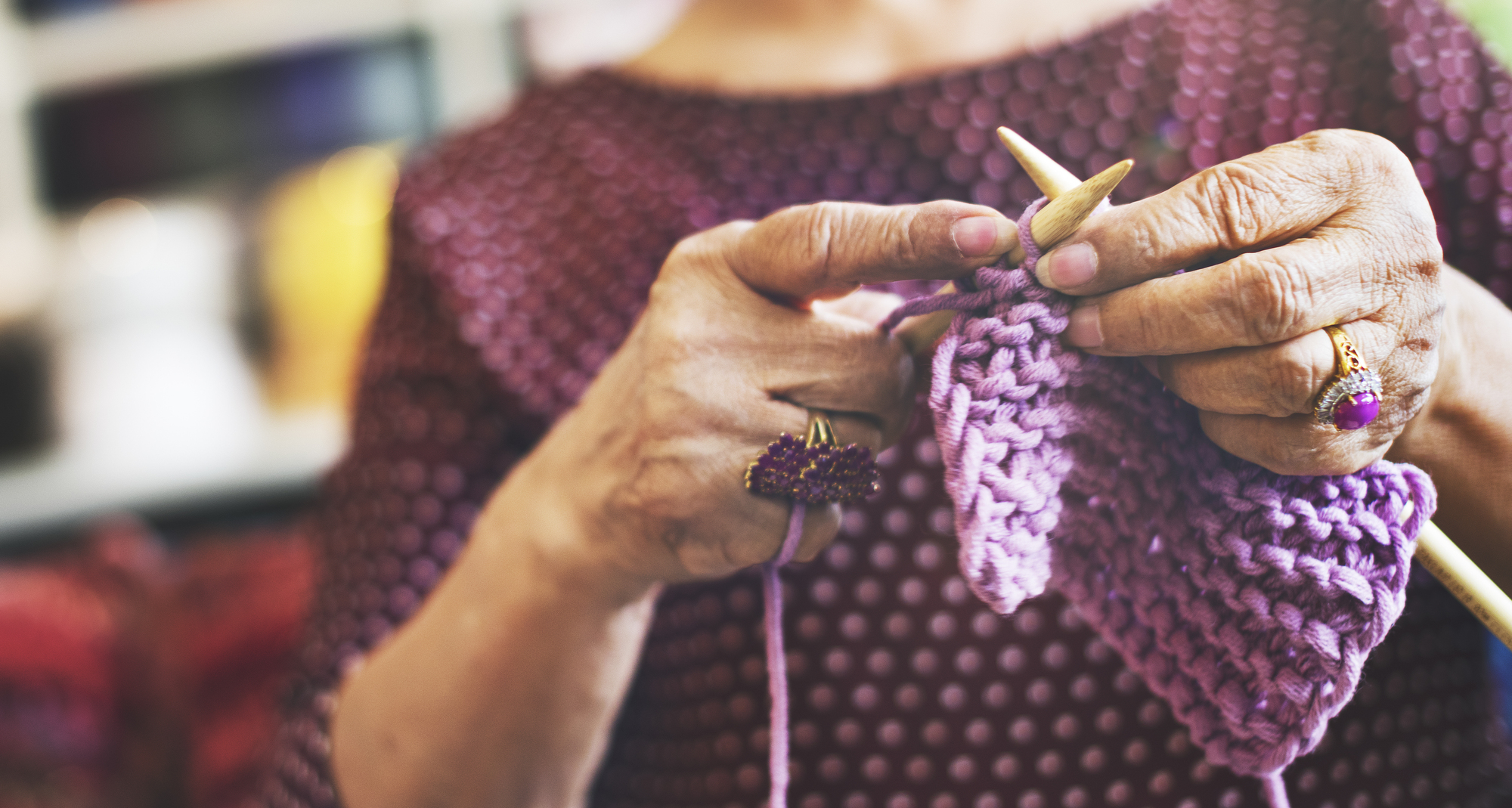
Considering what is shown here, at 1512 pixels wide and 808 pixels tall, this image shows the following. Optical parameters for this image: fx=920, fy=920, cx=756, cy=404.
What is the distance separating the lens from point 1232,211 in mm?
247

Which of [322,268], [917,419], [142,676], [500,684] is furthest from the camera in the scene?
[322,268]

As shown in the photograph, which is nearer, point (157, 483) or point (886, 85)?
point (886, 85)

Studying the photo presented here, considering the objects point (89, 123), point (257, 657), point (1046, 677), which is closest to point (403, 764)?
point (1046, 677)

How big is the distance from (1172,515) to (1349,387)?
7 cm

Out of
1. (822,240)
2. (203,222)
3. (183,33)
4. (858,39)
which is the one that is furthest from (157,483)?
(822,240)

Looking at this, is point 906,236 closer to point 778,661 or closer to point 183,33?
point 778,661

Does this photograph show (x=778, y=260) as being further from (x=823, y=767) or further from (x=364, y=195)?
(x=364, y=195)

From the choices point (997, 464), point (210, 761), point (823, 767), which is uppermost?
point (997, 464)

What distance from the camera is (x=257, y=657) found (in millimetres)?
1058

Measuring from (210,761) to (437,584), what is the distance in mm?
711

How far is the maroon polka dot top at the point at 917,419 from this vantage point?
0.32 meters

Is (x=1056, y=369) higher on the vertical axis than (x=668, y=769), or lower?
higher

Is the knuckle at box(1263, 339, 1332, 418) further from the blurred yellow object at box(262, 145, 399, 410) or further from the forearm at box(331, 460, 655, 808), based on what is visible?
the blurred yellow object at box(262, 145, 399, 410)

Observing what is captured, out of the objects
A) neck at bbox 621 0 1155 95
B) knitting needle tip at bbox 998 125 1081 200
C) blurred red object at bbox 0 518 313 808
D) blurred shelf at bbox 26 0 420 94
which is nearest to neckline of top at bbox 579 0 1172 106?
neck at bbox 621 0 1155 95
